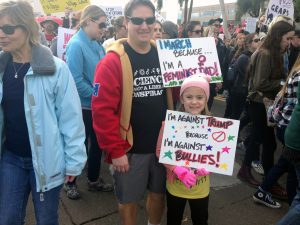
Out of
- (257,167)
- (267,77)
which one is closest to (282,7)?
(267,77)

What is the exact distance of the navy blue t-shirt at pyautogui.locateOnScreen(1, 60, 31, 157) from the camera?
199 centimetres

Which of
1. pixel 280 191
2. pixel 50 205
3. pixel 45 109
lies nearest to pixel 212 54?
pixel 45 109

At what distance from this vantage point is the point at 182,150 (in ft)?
7.63

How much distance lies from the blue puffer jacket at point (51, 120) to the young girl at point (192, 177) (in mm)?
636

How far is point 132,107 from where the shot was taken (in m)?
Answer: 2.32

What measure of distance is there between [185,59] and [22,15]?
1.20 m

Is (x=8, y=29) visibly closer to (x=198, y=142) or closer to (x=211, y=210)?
(x=198, y=142)

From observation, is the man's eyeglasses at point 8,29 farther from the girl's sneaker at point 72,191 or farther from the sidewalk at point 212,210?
the girl's sneaker at point 72,191

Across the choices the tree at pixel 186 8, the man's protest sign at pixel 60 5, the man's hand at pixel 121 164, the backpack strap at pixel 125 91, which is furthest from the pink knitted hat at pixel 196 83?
the tree at pixel 186 8

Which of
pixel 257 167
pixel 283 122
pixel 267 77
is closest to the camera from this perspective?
pixel 283 122

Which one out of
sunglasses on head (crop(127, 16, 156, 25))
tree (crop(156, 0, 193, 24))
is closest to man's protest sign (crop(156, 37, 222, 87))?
sunglasses on head (crop(127, 16, 156, 25))

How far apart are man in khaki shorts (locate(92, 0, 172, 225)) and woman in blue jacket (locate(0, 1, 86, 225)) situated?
0.21 m

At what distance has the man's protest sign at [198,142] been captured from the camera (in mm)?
2283

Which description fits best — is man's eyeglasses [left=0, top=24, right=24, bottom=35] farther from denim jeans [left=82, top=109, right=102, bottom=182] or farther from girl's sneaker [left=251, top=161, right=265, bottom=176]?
girl's sneaker [left=251, top=161, right=265, bottom=176]
